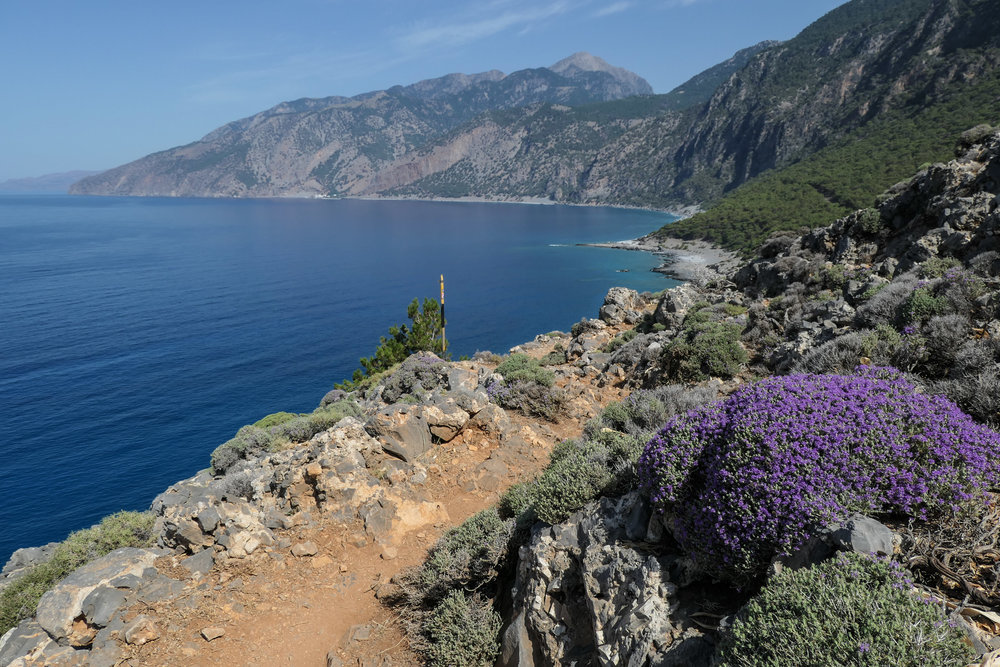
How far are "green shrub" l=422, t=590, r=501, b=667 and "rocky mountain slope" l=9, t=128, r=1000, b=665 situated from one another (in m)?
0.03

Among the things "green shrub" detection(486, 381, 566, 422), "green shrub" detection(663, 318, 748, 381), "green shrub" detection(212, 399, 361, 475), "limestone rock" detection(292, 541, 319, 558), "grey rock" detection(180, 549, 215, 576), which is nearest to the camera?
"grey rock" detection(180, 549, 215, 576)

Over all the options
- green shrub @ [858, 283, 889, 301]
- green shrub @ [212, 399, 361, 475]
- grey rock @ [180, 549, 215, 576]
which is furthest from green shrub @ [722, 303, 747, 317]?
grey rock @ [180, 549, 215, 576]

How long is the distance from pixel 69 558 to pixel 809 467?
1336 centimetres

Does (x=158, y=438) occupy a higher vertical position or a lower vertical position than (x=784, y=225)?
lower

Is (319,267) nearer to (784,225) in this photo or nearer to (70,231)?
(784,225)

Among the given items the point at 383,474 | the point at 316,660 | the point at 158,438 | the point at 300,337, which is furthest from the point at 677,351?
the point at 300,337

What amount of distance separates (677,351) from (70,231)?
7493 inches

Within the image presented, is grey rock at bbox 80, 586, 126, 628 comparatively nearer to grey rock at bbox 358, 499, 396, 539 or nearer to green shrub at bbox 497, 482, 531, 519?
grey rock at bbox 358, 499, 396, 539

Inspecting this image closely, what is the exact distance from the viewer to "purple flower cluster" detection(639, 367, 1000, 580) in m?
3.90

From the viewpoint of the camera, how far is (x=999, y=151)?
16531 millimetres

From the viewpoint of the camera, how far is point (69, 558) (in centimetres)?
1030

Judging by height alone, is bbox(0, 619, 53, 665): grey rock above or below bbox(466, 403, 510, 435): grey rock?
below

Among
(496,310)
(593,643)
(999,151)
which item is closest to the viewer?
(593,643)

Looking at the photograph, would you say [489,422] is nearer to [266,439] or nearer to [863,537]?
[266,439]
